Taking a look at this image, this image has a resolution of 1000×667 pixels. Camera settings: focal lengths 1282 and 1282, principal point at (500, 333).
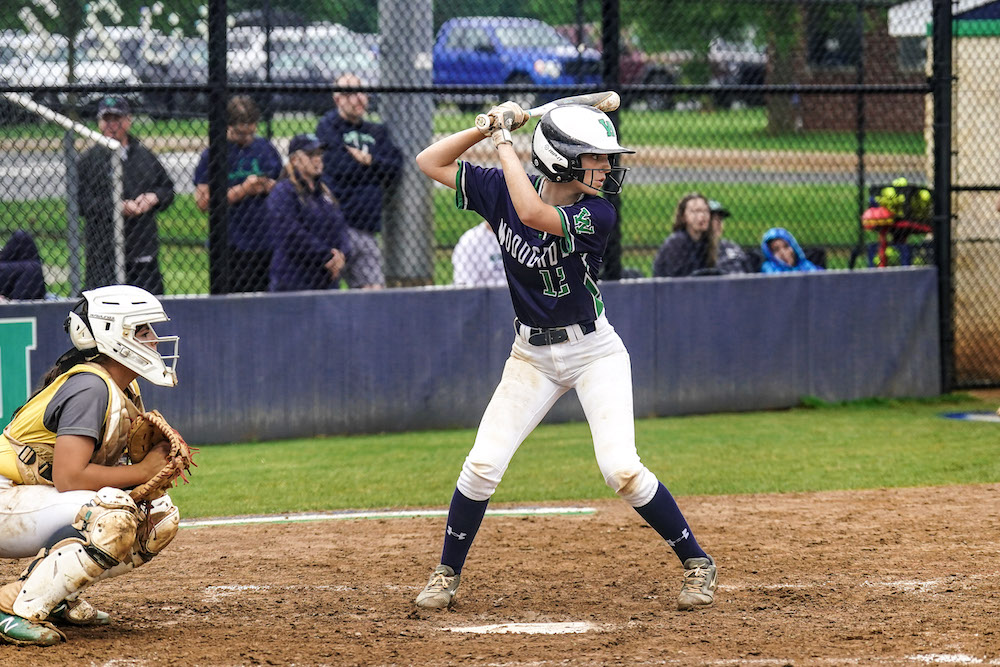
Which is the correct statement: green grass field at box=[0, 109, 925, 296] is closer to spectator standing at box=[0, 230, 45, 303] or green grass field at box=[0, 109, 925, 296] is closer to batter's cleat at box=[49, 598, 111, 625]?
spectator standing at box=[0, 230, 45, 303]

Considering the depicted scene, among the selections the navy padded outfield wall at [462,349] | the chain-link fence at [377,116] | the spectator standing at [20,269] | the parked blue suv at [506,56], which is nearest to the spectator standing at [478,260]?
the chain-link fence at [377,116]

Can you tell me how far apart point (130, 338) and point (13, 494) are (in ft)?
2.25

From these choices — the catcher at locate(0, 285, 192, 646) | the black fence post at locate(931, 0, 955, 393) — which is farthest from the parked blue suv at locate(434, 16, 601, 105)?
the catcher at locate(0, 285, 192, 646)

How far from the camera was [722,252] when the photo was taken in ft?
33.2

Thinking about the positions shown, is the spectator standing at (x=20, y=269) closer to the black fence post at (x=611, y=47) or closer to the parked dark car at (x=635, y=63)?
the black fence post at (x=611, y=47)

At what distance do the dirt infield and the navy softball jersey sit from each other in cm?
115

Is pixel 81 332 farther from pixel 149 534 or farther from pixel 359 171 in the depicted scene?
pixel 359 171

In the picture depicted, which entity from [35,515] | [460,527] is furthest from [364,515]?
[35,515]

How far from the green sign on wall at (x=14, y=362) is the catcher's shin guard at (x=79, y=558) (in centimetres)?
380

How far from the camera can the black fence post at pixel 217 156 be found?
853 cm

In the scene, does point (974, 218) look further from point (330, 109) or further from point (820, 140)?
point (330, 109)

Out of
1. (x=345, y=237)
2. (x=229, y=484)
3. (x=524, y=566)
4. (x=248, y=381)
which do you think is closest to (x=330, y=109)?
(x=345, y=237)

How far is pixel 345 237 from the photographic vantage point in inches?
355

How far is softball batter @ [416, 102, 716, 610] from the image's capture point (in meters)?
4.86
